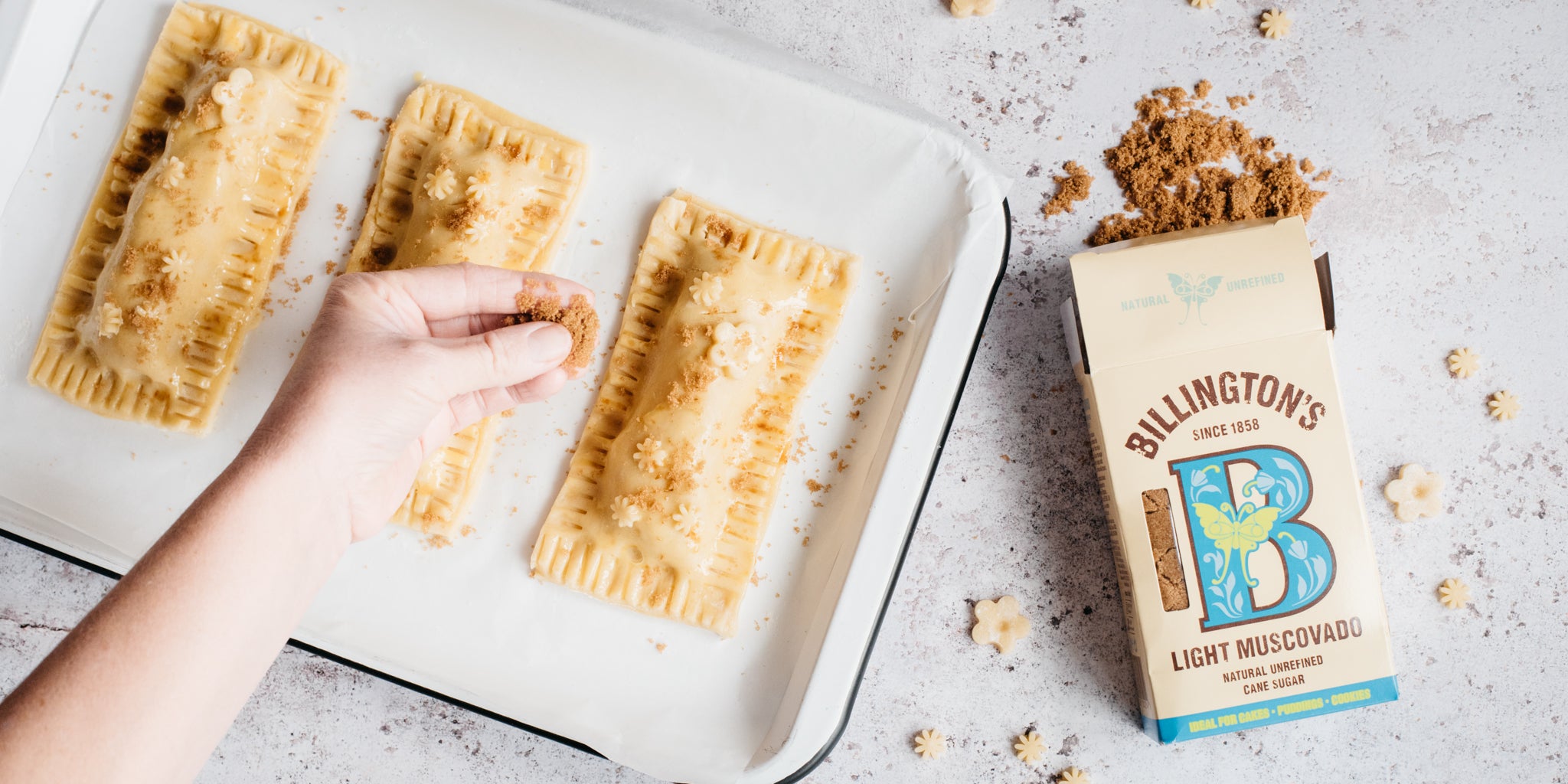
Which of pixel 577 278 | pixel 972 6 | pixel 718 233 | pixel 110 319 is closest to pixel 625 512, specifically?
pixel 577 278

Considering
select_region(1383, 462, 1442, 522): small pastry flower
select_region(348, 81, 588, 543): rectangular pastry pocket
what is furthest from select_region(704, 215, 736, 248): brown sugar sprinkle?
select_region(1383, 462, 1442, 522): small pastry flower

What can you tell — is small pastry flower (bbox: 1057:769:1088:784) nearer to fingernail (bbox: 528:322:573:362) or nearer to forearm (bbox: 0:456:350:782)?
fingernail (bbox: 528:322:573:362)

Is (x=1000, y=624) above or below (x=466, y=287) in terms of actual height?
below

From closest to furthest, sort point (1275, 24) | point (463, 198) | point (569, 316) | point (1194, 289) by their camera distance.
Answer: point (569, 316) → point (1194, 289) → point (463, 198) → point (1275, 24)

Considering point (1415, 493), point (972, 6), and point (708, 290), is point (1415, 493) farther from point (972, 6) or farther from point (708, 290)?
point (708, 290)

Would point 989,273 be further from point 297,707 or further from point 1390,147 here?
Answer: point 297,707

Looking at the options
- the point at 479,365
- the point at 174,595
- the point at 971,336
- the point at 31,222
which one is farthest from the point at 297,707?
the point at 971,336

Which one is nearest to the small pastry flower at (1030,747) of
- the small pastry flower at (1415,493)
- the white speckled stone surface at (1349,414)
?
the white speckled stone surface at (1349,414)
